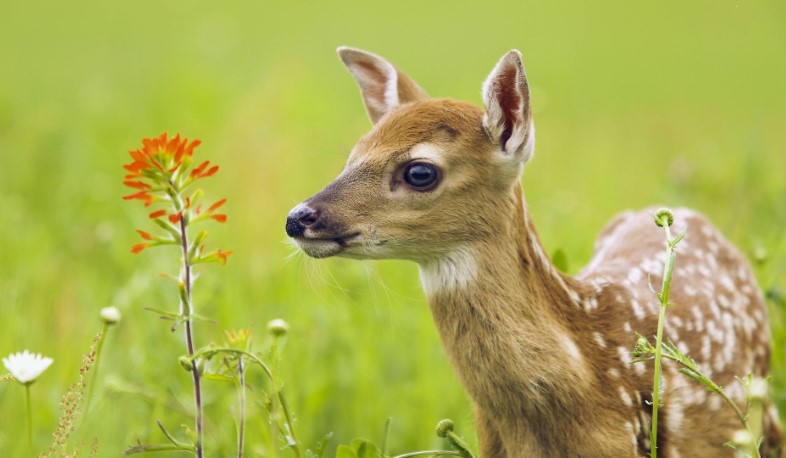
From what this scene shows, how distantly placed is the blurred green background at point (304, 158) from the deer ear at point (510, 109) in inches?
27.9

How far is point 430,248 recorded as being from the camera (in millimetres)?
3266

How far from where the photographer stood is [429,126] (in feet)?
11.0

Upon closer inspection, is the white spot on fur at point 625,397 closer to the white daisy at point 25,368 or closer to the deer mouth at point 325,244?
the deer mouth at point 325,244

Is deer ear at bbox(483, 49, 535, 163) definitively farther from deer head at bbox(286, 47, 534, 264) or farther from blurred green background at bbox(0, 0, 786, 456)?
blurred green background at bbox(0, 0, 786, 456)

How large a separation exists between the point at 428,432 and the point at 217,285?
104 cm

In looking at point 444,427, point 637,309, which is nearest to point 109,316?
point 444,427

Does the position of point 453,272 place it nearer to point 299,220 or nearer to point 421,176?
point 421,176

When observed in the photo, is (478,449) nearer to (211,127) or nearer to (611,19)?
(211,127)

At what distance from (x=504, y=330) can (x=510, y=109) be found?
658mm

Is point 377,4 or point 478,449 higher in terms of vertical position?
point 377,4

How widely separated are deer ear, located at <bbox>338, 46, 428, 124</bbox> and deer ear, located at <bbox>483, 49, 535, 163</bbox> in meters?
0.55

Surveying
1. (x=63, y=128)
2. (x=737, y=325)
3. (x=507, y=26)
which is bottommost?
(x=737, y=325)

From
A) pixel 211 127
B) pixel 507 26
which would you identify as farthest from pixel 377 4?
pixel 211 127

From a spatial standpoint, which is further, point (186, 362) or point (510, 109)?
point (510, 109)
